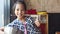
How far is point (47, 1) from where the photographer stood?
2.29 m

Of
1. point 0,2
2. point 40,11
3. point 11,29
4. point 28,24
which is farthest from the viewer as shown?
point 40,11

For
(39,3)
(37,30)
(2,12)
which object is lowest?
(37,30)

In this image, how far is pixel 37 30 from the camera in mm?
1442

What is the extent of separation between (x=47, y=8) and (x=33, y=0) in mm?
277

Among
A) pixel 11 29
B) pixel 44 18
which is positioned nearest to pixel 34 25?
pixel 11 29

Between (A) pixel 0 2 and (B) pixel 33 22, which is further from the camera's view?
(A) pixel 0 2

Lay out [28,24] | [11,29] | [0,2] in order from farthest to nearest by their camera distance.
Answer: [0,2], [28,24], [11,29]

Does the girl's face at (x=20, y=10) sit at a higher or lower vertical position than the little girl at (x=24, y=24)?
higher

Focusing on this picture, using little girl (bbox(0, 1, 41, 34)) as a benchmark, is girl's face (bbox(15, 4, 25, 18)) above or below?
above

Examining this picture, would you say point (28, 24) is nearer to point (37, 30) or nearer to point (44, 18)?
point (37, 30)

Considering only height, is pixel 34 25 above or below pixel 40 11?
below

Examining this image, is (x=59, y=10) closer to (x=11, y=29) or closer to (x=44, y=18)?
(x=44, y=18)

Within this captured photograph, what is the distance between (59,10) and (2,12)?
3.13ft

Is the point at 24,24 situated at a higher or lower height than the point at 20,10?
lower
